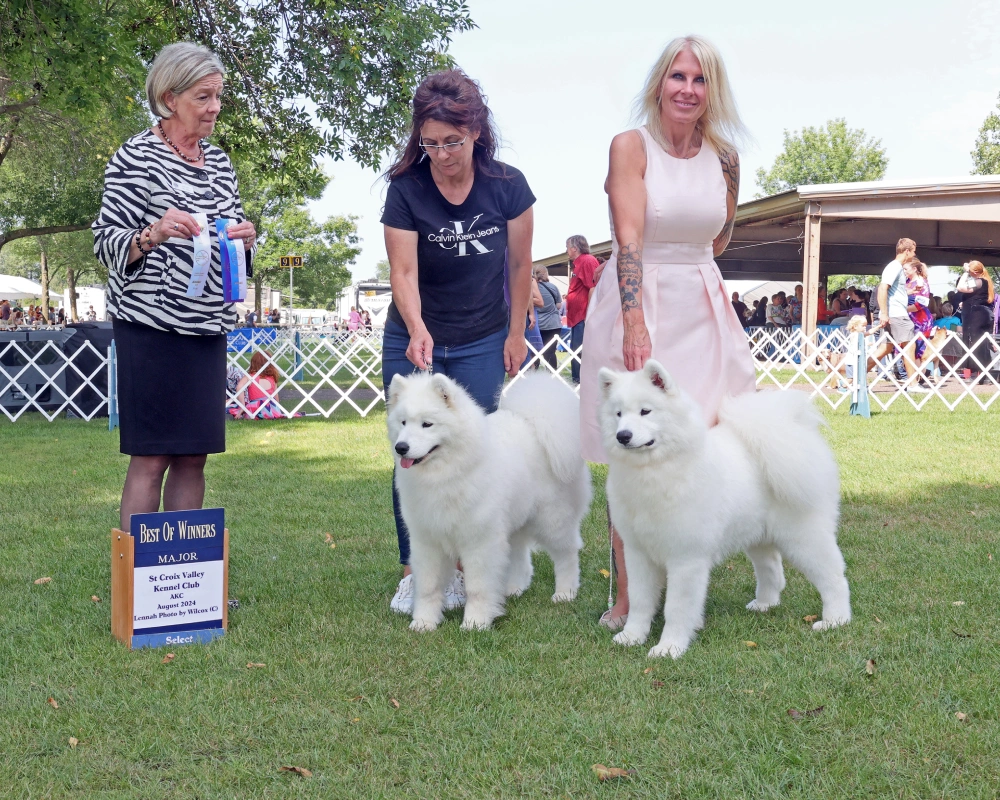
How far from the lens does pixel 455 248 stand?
142 inches

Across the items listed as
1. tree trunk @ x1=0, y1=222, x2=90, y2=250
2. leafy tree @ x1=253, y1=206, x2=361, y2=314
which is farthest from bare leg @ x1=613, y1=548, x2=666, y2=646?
leafy tree @ x1=253, y1=206, x2=361, y2=314

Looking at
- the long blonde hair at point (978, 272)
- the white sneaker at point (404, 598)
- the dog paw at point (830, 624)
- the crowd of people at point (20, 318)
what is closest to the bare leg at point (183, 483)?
the white sneaker at point (404, 598)

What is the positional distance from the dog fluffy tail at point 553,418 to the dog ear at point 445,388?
561mm

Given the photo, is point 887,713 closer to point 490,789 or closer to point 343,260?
point 490,789

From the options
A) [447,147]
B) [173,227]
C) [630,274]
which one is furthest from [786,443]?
[173,227]

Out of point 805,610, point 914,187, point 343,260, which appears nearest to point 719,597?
point 805,610

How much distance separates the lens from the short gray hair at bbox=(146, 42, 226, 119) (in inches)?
126

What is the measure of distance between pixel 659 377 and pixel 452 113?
4.22ft

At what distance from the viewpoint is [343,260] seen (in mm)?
45125

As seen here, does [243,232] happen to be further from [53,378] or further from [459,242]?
[53,378]

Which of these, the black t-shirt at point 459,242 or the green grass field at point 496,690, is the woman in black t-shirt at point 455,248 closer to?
the black t-shirt at point 459,242

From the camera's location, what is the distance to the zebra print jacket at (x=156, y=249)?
3219 mm

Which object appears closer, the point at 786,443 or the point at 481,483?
the point at 786,443

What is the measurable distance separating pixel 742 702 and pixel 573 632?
87cm
